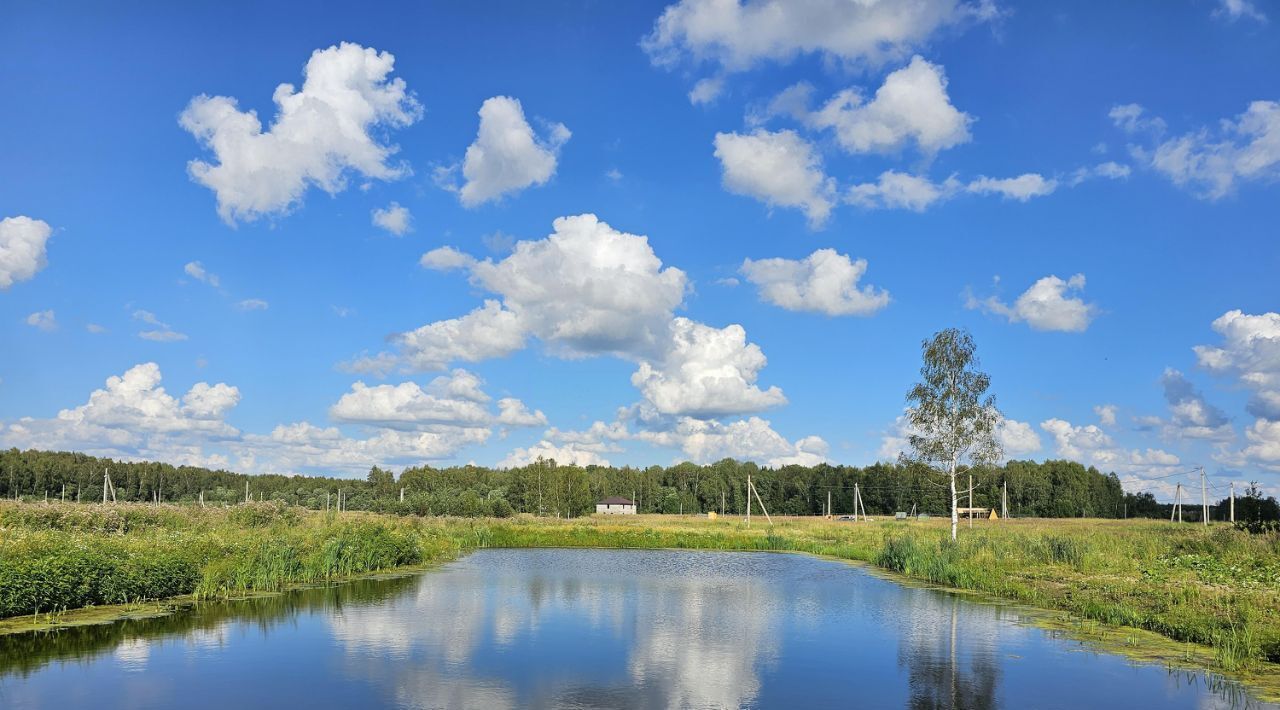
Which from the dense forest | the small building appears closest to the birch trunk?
the dense forest

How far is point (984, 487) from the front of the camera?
4879 inches

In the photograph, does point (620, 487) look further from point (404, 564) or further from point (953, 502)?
point (404, 564)

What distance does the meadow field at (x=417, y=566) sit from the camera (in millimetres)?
18188

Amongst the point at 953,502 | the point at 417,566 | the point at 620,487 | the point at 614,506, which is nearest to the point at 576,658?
the point at 417,566

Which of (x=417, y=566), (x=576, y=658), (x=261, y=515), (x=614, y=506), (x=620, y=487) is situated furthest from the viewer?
(x=620, y=487)

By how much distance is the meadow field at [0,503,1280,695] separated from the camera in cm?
1819

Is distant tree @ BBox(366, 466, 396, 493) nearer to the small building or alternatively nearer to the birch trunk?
the small building

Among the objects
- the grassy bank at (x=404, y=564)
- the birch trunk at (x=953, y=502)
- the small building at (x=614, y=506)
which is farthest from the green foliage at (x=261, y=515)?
the small building at (x=614, y=506)

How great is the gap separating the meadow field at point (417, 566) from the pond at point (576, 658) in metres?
1.66

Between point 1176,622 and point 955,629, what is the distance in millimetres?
5107

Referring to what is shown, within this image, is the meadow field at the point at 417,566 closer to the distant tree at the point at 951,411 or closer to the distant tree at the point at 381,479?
the distant tree at the point at 951,411

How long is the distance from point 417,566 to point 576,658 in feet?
74.7

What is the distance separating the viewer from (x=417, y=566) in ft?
120

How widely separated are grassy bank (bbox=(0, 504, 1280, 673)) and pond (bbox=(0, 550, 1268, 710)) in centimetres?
180
